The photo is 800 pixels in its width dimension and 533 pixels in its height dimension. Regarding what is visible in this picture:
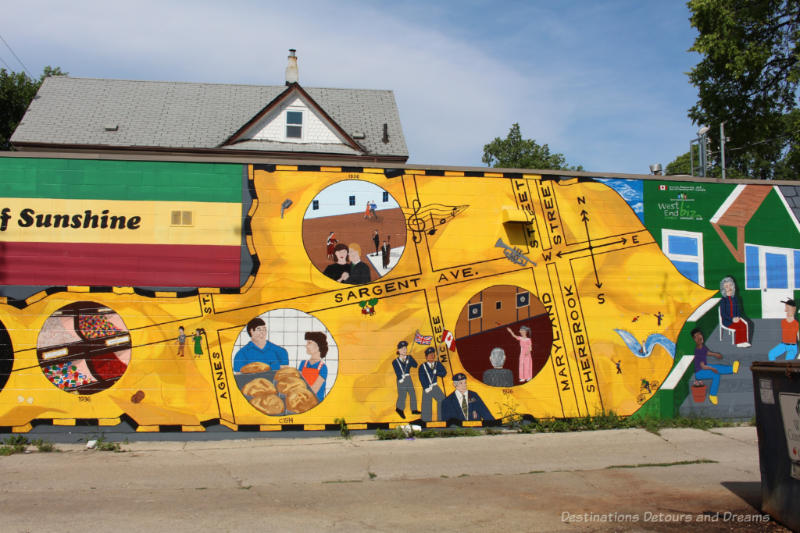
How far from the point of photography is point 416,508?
5934mm

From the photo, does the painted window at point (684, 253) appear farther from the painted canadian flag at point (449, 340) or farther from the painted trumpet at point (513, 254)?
the painted canadian flag at point (449, 340)

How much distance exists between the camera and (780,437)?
220 inches

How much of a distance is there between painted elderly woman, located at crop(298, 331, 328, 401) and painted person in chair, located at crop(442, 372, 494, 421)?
6.26 feet

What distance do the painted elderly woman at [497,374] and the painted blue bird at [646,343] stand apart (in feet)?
6.48

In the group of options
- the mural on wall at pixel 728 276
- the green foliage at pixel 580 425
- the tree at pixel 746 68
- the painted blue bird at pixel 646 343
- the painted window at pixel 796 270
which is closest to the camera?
the green foliage at pixel 580 425

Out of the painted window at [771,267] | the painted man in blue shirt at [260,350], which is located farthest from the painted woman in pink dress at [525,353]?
the painted window at [771,267]

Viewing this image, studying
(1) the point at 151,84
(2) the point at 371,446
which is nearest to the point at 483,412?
(2) the point at 371,446

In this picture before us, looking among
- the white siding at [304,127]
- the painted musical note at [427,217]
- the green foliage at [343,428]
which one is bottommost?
the green foliage at [343,428]

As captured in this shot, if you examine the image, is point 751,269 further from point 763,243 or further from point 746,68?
point 746,68

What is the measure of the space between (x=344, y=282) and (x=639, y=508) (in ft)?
16.4

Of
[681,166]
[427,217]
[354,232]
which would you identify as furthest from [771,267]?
[681,166]

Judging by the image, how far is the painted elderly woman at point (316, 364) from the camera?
8.76m

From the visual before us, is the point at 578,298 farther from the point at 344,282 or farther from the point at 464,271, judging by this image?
the point at 344,282

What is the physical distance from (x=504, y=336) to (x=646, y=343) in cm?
241
